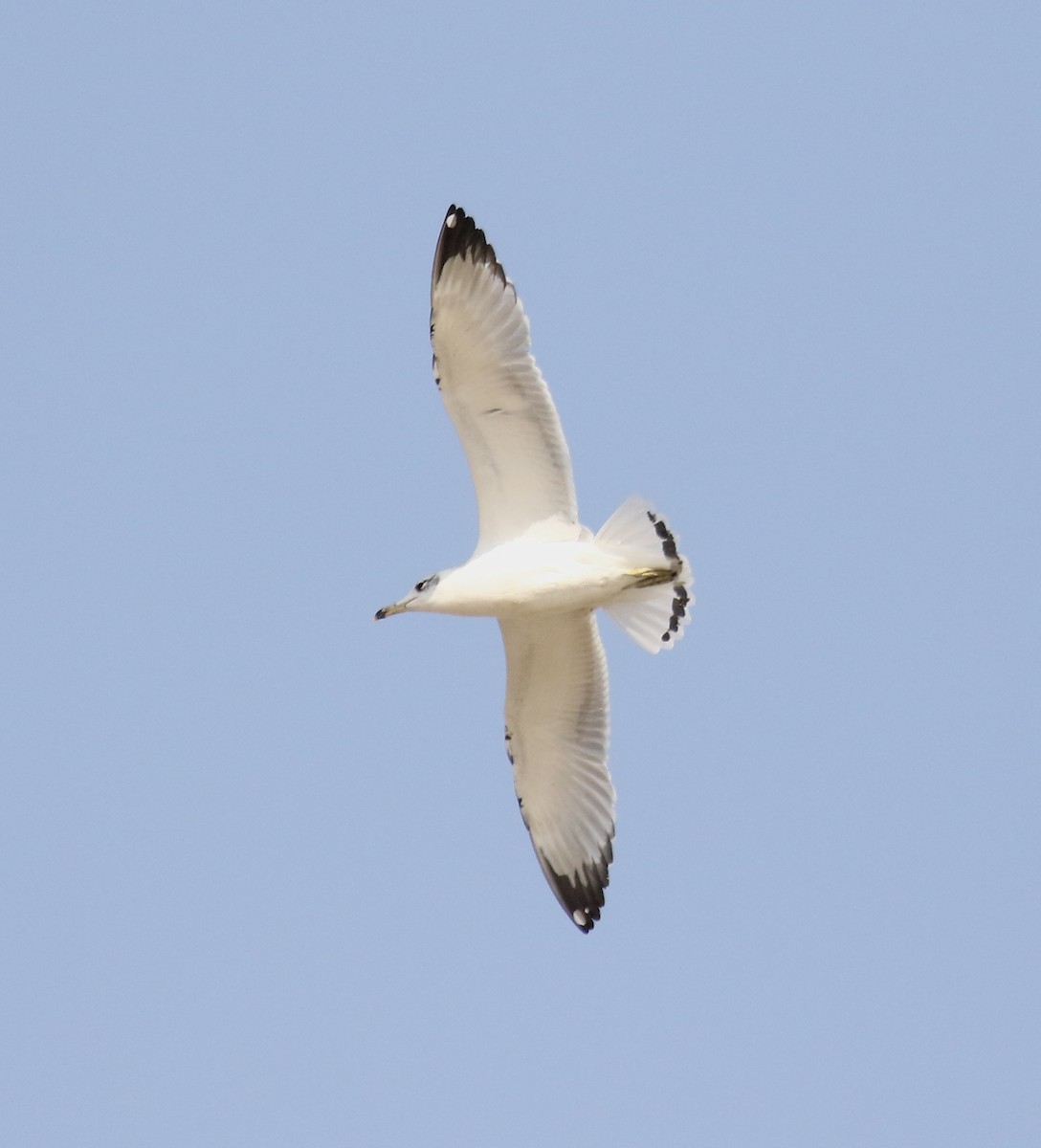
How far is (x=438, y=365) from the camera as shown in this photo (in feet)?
33.9

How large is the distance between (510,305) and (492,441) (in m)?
0.68

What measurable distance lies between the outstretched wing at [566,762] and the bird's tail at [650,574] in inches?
23.0

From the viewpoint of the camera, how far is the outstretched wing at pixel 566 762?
11195mm

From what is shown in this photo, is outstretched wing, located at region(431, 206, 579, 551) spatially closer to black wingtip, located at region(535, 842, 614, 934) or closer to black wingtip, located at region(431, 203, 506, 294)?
black wingtip, located at region(431, 203, 506, 294)

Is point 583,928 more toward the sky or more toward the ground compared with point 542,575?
more toward the ground

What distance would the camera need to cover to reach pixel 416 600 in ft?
34.8

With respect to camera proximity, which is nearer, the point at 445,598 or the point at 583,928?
the point at 445,598

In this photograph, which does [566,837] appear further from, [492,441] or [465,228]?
[465,228]

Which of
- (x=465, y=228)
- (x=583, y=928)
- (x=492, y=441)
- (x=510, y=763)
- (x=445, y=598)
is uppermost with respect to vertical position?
(x=465, y=228)

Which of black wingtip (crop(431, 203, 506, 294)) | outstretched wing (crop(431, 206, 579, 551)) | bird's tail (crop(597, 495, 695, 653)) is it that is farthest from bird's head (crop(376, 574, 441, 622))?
black wingtip (crop(431, 203, 506, 294))

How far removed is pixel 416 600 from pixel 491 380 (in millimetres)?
1146

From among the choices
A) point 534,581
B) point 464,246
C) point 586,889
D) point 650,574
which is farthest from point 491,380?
point 586,889

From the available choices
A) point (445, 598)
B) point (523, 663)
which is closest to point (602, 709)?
point (523, 663)

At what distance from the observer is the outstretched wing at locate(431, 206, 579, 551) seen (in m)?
10.3
